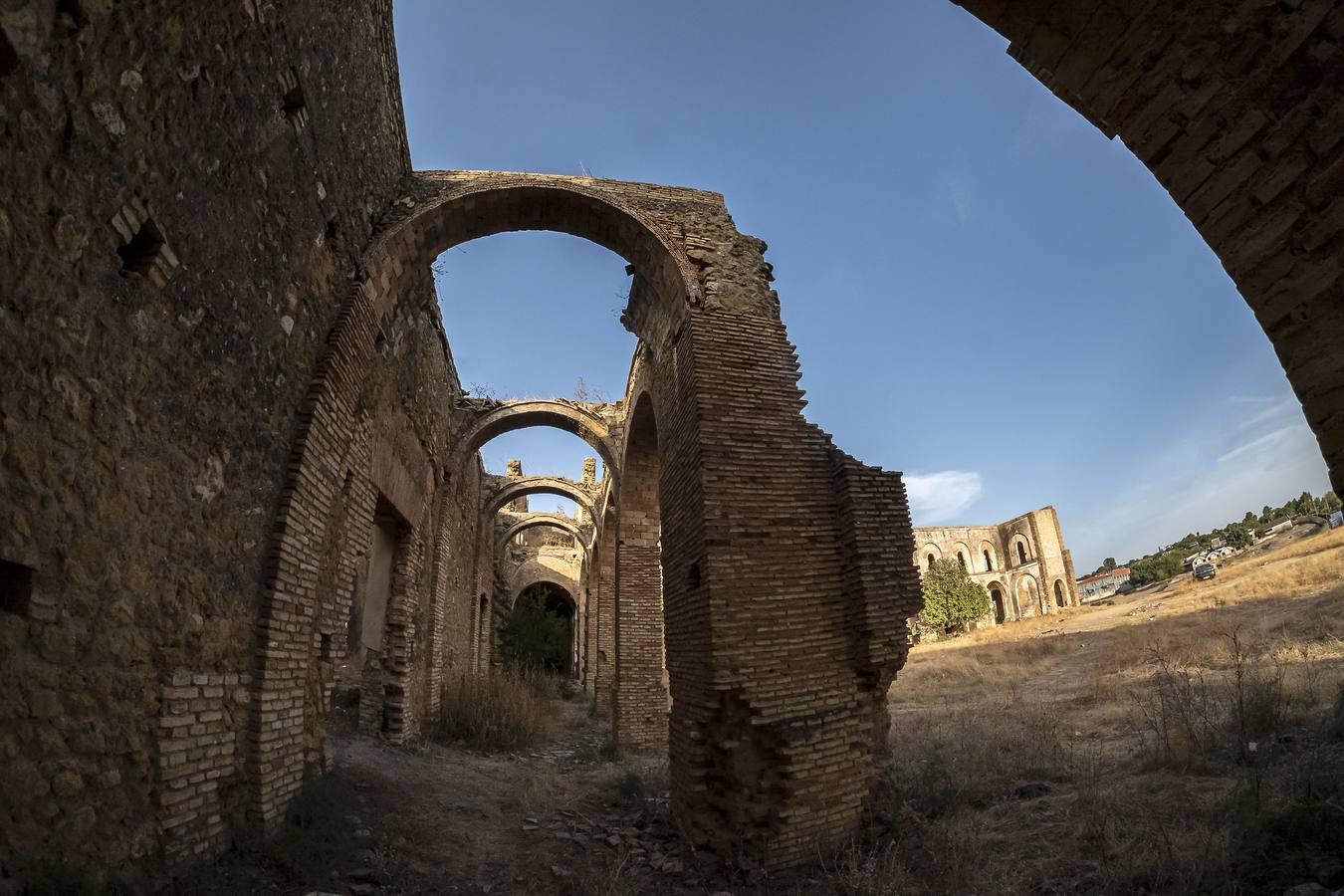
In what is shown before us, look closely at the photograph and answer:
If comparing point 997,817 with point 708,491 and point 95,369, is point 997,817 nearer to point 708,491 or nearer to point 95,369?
point 708,491

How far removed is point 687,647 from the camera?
6.60 m

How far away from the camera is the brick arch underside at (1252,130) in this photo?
2303mm

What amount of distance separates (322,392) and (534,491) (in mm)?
15221

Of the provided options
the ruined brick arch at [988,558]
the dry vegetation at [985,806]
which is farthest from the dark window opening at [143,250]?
the ruined brick arch at [988,558]

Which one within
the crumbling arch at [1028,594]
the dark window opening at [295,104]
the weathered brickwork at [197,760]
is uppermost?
the dark window opening at [295,104]

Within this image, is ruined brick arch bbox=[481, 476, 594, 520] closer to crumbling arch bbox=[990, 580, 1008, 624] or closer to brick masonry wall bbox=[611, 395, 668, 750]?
brick masonry wall bbox=[611, 395, 668, 750]

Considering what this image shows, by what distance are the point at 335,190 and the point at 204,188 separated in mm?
2349

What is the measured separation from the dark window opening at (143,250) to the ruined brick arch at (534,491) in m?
16.0

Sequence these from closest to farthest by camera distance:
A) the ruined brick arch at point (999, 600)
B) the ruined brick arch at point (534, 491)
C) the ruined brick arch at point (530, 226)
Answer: the ruined brick arch at point (530, 226), the ruined brick arch at point (534, 491), the ruined brick arch at point (999, 600)

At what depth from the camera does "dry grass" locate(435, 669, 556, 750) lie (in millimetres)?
10688

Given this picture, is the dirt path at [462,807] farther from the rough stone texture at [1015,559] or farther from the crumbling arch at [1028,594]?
the crumbling arch at [1028,594]

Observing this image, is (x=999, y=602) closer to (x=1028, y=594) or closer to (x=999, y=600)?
(x=999, y=600)

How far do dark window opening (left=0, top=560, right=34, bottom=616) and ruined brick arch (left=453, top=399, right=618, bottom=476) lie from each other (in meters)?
12.5

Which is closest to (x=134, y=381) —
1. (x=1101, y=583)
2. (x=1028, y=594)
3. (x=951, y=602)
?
(x=951, y=602)
